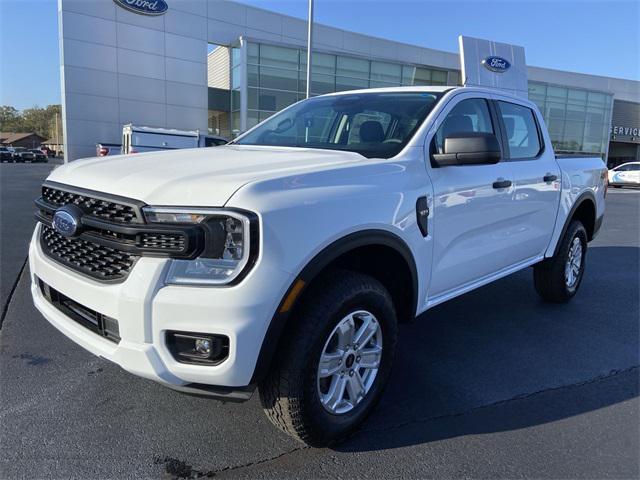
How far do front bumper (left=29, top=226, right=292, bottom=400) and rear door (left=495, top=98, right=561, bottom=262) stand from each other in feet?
8.24

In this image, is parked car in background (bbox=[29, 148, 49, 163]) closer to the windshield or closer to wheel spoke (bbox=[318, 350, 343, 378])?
the windshield

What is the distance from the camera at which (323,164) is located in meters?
2.62

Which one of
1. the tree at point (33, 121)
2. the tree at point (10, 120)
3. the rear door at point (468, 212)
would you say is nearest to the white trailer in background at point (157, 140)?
the rear door at point (468, 212)

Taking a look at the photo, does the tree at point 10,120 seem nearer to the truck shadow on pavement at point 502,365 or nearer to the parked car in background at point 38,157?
the parked car in background at point 38,157

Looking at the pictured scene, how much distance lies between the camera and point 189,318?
2021 mm

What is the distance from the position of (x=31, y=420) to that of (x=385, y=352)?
197 centimetres

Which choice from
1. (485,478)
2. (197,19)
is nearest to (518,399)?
(485,478)

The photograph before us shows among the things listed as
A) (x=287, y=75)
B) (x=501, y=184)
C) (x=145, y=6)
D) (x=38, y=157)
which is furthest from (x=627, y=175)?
(x=38, y=157)

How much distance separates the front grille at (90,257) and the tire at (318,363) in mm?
777

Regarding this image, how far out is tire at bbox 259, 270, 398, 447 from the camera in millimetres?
2248

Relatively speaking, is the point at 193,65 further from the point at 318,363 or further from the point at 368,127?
the point at 318,363

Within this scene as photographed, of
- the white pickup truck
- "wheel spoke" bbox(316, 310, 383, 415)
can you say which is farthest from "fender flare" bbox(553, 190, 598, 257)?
"wheel spoke" bbox(316, 310, 383, 415)

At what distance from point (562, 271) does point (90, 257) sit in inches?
165

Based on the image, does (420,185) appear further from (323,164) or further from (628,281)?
(628,281)
